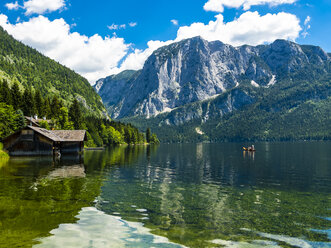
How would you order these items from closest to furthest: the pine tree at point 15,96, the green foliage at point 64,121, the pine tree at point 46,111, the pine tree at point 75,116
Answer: the pine tree at point 15,96
the pine tree at point 46,111
the green foliage at point 64,121
the pine tree at point 75,116

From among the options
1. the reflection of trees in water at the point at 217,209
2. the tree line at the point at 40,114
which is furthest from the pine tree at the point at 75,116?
the reflection of trees in water at the point at 217,209

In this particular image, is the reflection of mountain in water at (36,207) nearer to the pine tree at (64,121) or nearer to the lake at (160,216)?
the lake at (160,216)

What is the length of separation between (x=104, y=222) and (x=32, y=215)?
420 centimetres

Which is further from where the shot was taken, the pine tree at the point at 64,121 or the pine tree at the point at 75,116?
the pine tree at the point at 75,116

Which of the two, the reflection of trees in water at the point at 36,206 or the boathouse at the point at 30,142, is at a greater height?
the boathouse at the point at 30,142

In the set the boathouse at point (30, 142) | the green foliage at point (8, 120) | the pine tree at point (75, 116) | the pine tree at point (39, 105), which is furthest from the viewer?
the pine tree at point (75, 116)

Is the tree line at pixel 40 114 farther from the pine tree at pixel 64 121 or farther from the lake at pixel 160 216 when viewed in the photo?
the lake at pixel 160 216

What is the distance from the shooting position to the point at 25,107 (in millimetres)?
95438

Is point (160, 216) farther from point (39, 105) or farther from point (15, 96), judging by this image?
point (39, 105)

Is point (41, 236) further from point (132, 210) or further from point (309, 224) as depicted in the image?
point (309, 224)

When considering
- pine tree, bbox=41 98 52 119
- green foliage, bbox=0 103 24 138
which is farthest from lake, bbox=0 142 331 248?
pine tree, bbox=41 98 52 119

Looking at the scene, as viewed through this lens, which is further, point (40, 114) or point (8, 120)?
point (40, 114)

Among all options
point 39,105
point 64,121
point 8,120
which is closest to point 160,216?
point 8,120

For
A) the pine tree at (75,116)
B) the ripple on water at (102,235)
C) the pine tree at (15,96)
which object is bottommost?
the ripple on water at (102,235)
